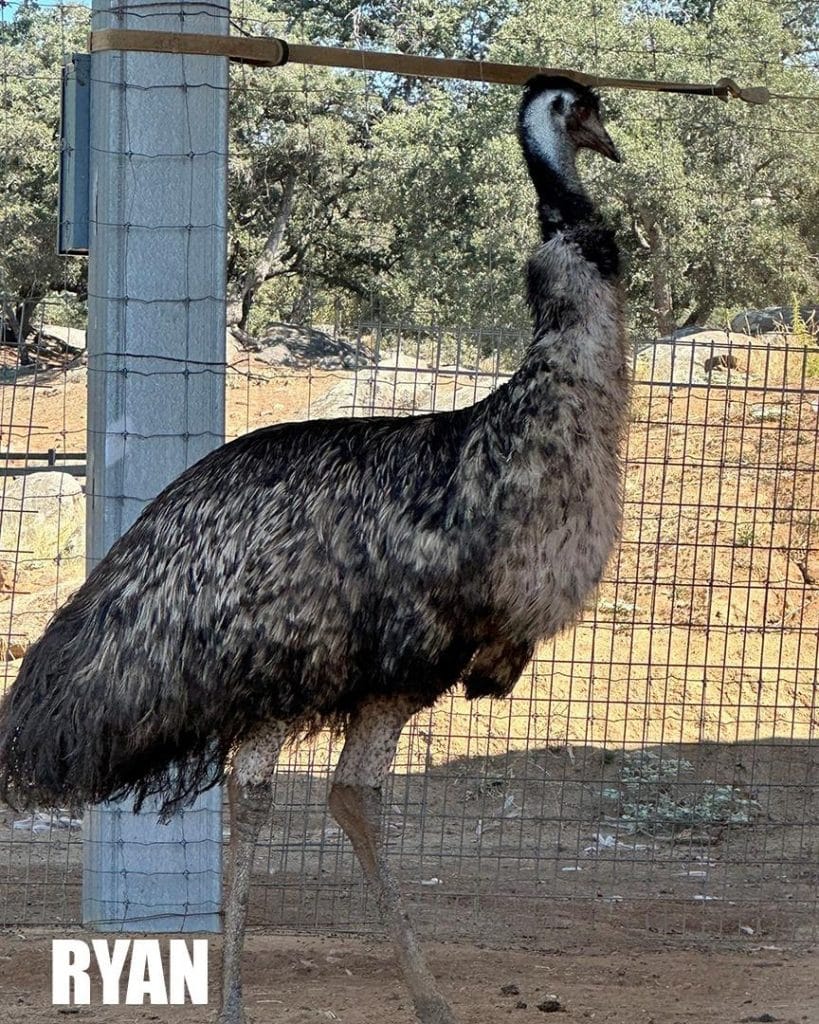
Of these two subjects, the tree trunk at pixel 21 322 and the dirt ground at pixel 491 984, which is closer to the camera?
the dirt ground at pixel 491 984

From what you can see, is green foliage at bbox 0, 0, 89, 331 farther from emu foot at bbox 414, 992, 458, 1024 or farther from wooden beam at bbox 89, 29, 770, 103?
emu foot at bbox 414, 992, 458, 1024

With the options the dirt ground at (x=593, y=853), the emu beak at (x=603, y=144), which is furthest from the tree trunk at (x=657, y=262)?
the emu beak at (x=603, y=144)

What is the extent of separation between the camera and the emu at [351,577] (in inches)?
160

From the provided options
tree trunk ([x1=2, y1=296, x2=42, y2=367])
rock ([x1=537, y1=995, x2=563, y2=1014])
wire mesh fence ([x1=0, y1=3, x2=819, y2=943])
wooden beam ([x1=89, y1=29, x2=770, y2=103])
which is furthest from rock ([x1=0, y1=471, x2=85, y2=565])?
rock ([x1=537, y1=995, x2=563, y2=1014])

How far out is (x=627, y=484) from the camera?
9562mm

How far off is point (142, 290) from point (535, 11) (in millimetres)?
14086

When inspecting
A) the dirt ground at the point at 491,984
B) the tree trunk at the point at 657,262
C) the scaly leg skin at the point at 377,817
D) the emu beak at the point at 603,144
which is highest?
the tree trunk at the point at 657,262

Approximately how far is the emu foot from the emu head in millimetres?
2230

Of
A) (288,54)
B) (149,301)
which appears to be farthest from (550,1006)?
(288,54)

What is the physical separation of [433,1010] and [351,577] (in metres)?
1.23

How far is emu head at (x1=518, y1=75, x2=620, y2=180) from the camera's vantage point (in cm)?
439

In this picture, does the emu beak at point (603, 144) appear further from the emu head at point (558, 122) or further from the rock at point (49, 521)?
the rock at point (49, 521)

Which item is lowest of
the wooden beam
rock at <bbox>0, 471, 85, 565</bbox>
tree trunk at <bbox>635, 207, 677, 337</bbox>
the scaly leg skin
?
the scaly leg skin

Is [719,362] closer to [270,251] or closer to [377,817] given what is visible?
[377,817]
